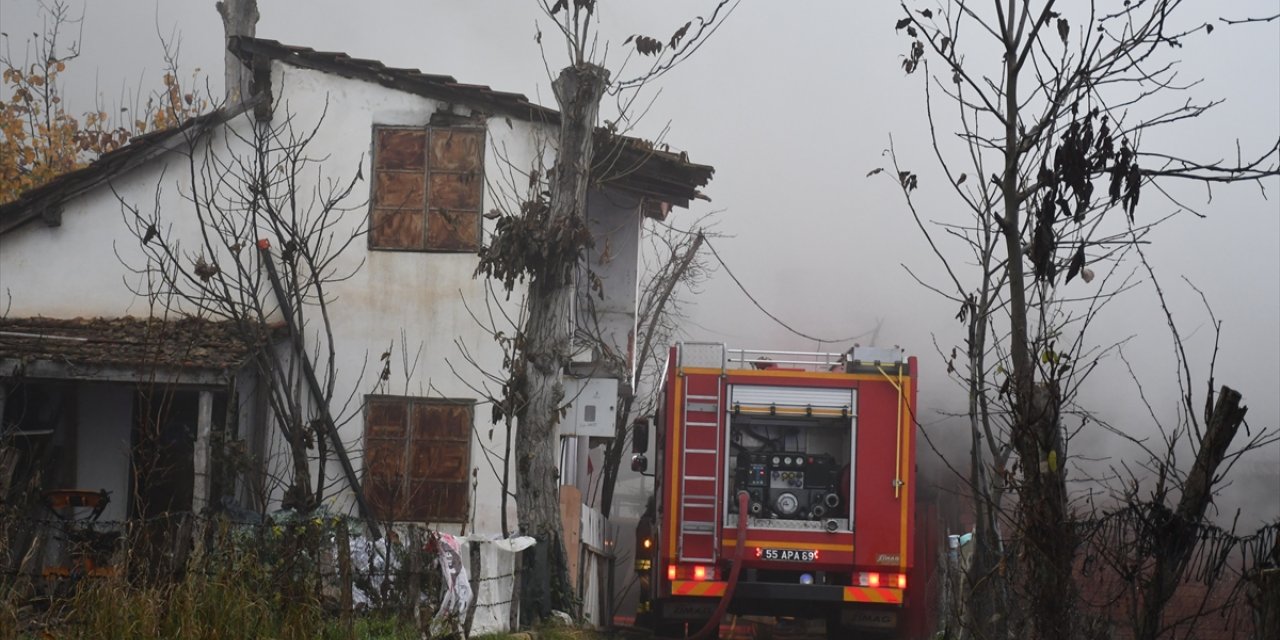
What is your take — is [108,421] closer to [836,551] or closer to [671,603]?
[671,603]

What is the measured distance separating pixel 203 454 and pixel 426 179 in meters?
3.93

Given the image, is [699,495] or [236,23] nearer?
[699,495]

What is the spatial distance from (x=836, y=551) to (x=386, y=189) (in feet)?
20.7

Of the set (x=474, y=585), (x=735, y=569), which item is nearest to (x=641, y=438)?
(x=735, y=569)

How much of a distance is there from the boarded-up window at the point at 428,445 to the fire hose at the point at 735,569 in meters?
2.94

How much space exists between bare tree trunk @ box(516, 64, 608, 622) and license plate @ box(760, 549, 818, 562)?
7.76ft

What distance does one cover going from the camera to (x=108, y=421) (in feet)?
50.0

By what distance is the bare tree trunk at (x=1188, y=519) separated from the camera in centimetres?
538

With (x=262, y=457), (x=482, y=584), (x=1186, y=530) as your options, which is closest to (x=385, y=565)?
(x=482, y=584)

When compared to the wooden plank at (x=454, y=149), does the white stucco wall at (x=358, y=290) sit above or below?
below

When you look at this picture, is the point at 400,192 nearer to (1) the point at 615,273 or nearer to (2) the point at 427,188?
(2) the point at 427,188

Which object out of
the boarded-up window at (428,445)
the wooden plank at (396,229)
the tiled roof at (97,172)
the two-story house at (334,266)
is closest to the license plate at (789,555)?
the two-story house at (334,266)

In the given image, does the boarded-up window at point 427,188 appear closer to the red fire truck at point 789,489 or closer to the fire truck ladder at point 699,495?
the red fire truck at point 789,489

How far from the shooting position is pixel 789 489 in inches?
573
